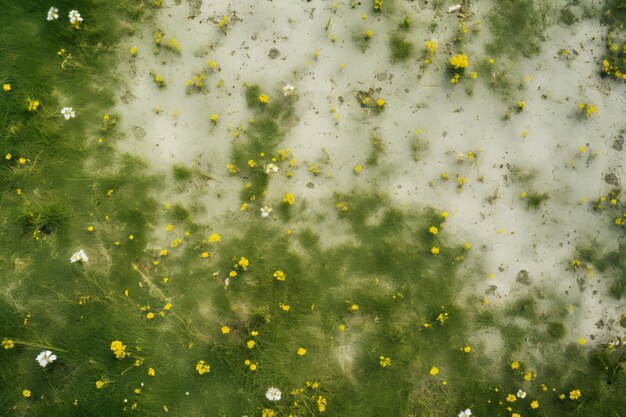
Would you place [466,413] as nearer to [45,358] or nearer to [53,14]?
[45,358]

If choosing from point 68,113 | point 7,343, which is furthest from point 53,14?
point 7,343

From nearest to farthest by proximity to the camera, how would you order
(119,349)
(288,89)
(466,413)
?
1. (119,349)
2. (466,413)
3. (288,89)

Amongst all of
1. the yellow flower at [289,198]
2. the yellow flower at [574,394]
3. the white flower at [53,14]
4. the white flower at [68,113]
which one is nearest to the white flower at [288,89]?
the yellow flower at [289,198]

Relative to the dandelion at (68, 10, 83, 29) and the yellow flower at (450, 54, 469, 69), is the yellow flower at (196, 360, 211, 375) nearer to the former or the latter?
the dandelion at (68, 10, 83, 29)

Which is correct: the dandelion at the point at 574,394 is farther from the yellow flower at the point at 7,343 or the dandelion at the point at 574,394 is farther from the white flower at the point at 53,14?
the white flower at the point at 53,14

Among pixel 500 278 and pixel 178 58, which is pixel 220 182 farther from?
pixel 500 278

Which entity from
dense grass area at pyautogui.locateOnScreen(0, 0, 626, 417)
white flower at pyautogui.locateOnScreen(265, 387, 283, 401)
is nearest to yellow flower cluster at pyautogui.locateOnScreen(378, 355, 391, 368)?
dense grass area at pyautogui.locateOnScreen(0, 0, 626, 417)
